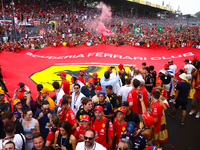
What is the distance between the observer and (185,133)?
5.15 meters

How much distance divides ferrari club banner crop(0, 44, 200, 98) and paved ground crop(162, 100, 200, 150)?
4.27 meters

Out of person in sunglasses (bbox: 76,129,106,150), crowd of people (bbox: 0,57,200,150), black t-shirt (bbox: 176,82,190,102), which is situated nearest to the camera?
person in sunglasses (bbox: 76,129,106,150)

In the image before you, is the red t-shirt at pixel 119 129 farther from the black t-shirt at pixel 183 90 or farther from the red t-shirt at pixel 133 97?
the black t-shirt at pixel 183 90

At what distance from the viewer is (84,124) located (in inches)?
129

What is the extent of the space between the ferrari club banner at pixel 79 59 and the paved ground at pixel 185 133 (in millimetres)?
4268

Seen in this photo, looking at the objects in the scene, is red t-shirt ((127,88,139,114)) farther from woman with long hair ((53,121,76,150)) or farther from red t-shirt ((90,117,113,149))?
woman with long hair ((53,121,76,150))

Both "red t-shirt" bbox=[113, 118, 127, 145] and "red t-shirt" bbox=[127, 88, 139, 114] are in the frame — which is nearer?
"red t-shirt" bbox=[113, 118, 127, 145]

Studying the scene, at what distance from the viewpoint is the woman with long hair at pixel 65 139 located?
3.04 meters

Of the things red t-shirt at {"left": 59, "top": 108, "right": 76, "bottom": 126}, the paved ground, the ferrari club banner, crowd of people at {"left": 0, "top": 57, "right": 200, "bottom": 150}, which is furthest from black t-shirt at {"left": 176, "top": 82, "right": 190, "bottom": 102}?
Result: the ferrari club banner

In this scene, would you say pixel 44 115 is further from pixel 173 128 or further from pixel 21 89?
pixel 173 128

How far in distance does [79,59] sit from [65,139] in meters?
9.35

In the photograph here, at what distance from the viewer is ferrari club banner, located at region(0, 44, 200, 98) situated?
979 centimetres

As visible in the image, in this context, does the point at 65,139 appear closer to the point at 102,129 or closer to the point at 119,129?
the point at 102,129

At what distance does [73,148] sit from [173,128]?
366 cm
